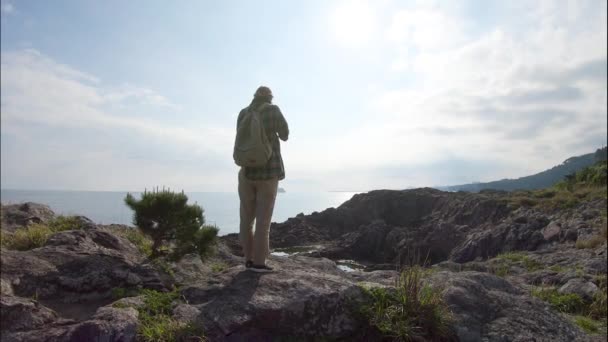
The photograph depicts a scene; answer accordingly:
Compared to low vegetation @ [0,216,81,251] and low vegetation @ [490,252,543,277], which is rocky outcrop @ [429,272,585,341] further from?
low vegetation @ [0,216,81,251]

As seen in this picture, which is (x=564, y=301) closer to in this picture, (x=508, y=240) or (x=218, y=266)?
(x=218, y=266)

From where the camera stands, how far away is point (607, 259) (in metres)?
10.5

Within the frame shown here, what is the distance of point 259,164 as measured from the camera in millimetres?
5398

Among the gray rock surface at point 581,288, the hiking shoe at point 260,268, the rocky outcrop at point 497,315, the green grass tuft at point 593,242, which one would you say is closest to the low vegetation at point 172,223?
the hiking shoe at point 260,268

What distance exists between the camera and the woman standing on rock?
538cm

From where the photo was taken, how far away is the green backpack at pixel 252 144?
5.35m

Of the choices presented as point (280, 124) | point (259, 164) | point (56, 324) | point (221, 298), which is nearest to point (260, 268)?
point (221, 298)

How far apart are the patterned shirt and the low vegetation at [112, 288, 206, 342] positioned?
1.91 metres

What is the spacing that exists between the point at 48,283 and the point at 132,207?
2.26m

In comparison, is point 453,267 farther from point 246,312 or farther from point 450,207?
point 450,207

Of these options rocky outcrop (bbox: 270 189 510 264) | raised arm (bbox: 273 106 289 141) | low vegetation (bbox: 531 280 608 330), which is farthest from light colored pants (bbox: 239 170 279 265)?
rocky outcrop (bbox: 270 189 510 264)

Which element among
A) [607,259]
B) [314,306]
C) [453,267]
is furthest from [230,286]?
[607,259]

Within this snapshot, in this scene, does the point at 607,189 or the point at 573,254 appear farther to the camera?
the point at 607,189

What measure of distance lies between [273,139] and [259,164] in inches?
20.5
